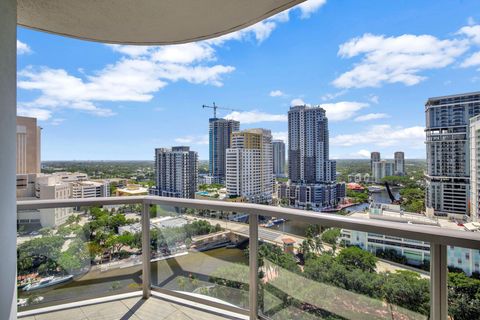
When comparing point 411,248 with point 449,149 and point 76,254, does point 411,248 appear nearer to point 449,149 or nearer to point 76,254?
point 76,254

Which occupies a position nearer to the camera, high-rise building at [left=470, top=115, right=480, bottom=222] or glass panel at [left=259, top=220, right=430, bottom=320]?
glass panel at [left=259, top=220, right=430, bottom=320]

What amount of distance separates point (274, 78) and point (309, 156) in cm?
661

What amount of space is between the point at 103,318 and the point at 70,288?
553 mm

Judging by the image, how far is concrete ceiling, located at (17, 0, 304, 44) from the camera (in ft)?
5.82

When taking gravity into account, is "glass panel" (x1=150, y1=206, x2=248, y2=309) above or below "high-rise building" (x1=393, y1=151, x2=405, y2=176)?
below

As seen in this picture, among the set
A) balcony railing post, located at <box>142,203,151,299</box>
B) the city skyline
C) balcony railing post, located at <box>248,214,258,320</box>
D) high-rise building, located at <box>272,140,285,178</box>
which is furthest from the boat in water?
high-rise building, located at <box>272,140,285,178</box>

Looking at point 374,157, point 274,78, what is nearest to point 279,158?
point 374,157

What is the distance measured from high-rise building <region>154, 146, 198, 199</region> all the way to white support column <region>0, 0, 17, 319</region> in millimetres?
5313

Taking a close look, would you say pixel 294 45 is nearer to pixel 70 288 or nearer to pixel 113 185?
pixel 113 185

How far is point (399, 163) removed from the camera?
5590 mm

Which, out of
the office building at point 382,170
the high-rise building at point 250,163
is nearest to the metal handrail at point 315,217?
the office building at point 382,170

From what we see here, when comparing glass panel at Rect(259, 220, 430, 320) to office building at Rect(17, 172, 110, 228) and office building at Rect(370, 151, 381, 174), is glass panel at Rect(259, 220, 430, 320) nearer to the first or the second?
office building at Rect(17, 172, 110, 228)

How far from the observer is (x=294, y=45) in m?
9.59

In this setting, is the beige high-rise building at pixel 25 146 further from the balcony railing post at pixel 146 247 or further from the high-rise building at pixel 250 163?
the high-rise building at pixel 250 163
